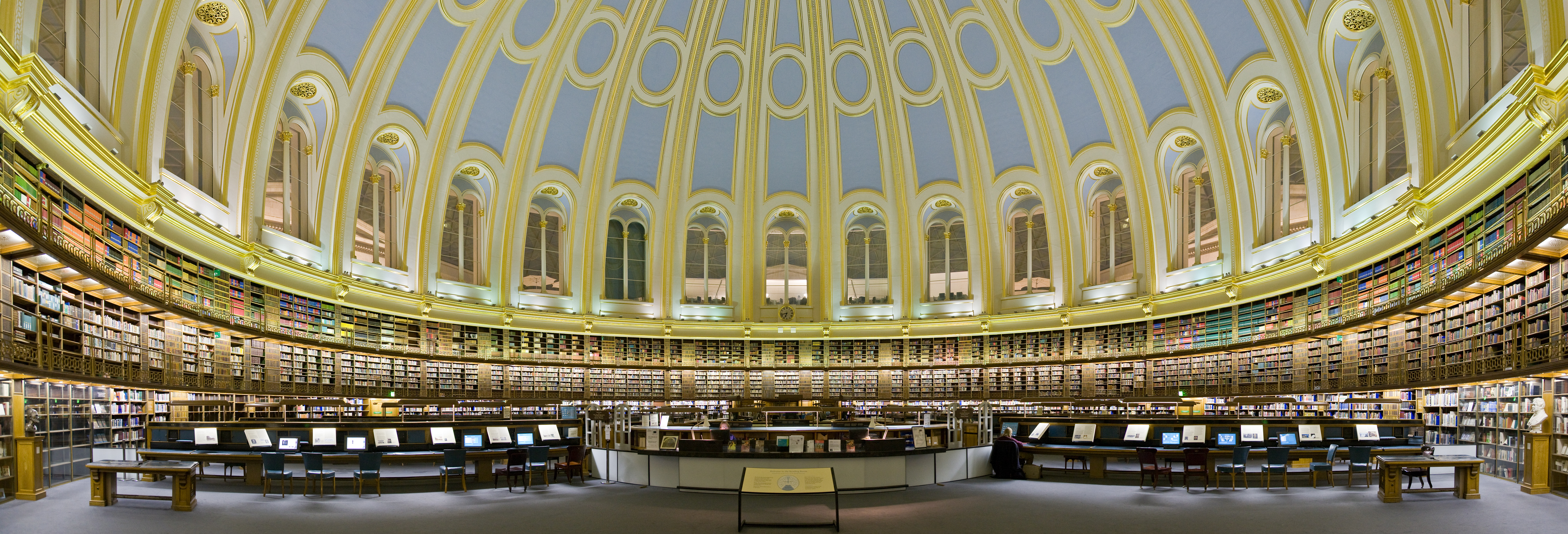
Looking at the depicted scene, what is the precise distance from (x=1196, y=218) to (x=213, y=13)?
2221 cm

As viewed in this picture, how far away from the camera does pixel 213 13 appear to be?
16.8 m

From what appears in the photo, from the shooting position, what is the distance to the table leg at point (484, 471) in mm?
13688

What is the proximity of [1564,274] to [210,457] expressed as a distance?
1744 cm

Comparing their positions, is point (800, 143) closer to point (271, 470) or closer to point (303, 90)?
point (303, 90)

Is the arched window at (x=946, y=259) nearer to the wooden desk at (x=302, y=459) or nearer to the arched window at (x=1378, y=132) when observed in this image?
the arched window at (x=1378, y=132)

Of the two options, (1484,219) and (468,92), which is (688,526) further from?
(468,92)

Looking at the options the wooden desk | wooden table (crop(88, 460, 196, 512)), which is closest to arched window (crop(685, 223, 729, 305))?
the wooden desk

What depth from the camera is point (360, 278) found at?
74.2 ft

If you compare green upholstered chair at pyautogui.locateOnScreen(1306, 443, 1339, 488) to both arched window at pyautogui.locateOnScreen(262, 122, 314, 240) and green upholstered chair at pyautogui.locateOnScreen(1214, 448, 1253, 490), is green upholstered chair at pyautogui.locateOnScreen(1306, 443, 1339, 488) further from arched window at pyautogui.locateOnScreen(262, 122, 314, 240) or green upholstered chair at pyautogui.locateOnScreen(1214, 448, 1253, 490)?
arched window at pyautogui.locateOnScreen(262, 122, 314, 240)

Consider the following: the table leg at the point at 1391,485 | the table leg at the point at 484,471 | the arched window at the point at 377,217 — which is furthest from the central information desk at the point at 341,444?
the table leg at the point at 1391,485

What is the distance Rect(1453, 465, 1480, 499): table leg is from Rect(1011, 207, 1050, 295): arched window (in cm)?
1671

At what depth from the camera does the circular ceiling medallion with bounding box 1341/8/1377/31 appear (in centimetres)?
1692

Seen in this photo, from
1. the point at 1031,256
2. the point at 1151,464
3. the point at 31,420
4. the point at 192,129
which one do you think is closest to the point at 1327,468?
the point at 1151,464

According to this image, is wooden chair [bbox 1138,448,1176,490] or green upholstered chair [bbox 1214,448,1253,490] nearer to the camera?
green upholstered chair [bbox 1214,448,1253,490]
